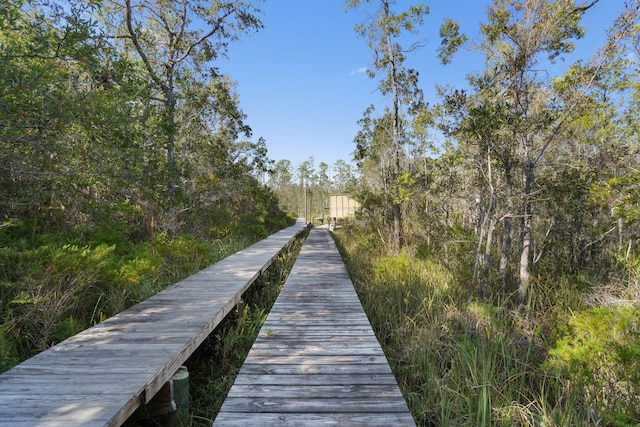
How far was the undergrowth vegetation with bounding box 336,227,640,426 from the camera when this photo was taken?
255 cm

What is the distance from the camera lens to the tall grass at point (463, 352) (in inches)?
103

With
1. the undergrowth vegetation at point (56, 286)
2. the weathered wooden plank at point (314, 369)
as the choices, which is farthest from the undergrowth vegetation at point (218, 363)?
the undergrowth vegetation at point (56, 286)

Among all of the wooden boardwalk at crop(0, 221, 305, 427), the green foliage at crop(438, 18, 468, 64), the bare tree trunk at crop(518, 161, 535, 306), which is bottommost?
the wooden boardwalk at crop(0, 221, 305, 427)

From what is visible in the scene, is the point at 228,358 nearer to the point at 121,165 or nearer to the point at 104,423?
the point at 104,423

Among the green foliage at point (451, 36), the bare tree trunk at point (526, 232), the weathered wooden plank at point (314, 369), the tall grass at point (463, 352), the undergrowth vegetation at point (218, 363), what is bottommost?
the undergrowth vegetation at point (218, 363)

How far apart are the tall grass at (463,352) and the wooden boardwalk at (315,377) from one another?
1.87 feet

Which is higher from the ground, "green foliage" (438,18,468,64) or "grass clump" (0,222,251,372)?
"green foliage" (438,18,468,64)

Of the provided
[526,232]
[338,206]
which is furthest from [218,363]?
[338,206]

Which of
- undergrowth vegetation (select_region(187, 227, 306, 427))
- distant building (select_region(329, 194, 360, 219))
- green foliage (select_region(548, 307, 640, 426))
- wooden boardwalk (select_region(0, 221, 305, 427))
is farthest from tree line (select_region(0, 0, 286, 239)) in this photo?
distant building (select_region(329, 194, 360, 219))

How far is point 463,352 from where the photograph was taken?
3242mm

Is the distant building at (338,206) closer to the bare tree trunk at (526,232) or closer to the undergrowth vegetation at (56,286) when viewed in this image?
the bare tree trunk at (526,232)

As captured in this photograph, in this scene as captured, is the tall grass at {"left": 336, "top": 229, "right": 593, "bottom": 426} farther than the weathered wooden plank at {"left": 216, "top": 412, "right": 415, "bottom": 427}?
Yes

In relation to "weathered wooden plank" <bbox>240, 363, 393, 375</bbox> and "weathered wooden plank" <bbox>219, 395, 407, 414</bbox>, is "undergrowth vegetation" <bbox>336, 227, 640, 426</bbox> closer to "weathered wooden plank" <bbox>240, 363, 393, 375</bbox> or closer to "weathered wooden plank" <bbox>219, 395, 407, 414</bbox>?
"weathered wooden plank" <bbox>240, 363, 393, 375</bbox>

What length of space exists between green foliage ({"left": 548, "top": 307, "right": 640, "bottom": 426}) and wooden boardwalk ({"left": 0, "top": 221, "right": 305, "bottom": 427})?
11.5 feet
